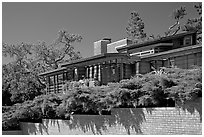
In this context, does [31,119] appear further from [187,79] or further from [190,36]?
[190,36]

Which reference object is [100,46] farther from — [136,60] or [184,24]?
[184,24]

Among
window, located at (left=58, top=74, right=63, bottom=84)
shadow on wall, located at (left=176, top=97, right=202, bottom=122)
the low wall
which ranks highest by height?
window, located at (left=58, top=74, right=63, bottom=84)

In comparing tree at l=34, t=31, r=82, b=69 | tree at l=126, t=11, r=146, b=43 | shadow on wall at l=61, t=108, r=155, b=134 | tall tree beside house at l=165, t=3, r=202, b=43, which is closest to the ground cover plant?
shadow on wall at l=61, t=108, r=155, b=134

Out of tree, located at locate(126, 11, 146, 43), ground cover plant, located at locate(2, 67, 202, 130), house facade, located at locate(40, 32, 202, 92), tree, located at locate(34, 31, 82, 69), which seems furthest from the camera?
tree, located at locate(126, 11, 146, 43)

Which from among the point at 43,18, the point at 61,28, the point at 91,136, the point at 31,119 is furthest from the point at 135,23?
the point at 91,136

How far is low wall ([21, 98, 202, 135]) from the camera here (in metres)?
9.55

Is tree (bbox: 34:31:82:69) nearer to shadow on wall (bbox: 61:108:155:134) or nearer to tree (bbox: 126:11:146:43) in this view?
tree (bbox: 126:11:146:43)

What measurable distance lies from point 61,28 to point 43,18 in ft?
13.6

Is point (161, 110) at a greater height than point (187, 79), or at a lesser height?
lesser

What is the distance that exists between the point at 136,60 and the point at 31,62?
12.8 meters

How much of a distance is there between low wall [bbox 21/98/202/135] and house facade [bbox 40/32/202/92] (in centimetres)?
551

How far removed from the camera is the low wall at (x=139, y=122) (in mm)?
9547

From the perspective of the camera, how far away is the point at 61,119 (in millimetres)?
14188

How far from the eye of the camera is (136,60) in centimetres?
1912
